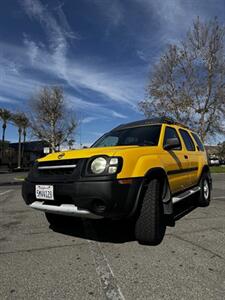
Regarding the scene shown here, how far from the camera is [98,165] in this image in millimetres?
3502

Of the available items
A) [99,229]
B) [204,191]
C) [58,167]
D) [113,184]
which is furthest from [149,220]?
[204,191]

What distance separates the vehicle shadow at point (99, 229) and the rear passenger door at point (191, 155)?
3.19ft

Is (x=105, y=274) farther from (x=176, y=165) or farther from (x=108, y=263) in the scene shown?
(x=176, y=165)

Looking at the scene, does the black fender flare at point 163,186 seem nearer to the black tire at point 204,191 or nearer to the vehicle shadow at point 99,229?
the vehicle shadow at point 99,229

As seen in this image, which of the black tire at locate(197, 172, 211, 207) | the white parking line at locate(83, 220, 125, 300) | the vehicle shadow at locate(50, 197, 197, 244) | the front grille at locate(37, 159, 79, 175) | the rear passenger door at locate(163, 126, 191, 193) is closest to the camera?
the white parking line at locate(83, 220, 125, 300)

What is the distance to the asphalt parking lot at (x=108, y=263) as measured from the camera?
254 cm

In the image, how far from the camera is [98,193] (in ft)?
10.8

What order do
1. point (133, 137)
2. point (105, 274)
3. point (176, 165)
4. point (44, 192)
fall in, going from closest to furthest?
point (105, 274)
point (44, 192)
point (176, 165)
point (133, 137)

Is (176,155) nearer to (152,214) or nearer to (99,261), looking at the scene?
(152,214)

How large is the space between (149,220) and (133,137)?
189 centimetres

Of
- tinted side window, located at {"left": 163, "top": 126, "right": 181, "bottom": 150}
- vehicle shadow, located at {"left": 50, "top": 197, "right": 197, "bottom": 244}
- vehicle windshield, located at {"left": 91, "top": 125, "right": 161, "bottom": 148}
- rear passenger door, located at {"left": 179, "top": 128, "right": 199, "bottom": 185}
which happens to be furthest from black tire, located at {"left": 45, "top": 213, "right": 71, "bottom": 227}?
rear passenger door, located at {"left": 179, "top": 128, "right": 199, "bottom": 185}

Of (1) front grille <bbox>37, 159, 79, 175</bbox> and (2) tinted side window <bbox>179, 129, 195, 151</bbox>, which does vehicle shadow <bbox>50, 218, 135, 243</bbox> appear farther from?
(2) tinted side window <bbox>179, 129, 195, 151</bbox>

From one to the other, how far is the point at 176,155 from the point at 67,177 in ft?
7.46

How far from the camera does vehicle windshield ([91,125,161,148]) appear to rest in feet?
15.4
